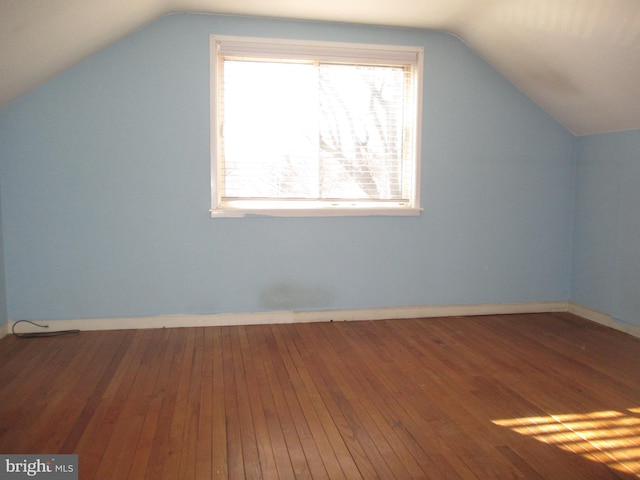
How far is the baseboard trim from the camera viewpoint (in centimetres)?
389

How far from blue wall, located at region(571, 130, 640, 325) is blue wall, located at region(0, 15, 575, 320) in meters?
0.15

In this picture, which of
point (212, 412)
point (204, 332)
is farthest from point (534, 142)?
point (212, 412)

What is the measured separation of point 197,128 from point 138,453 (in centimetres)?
257

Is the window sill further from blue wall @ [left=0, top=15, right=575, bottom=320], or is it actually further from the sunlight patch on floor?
the sunlight patch on floor

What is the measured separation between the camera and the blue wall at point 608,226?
12.7ft

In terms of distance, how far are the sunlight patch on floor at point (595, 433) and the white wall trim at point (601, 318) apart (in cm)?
151

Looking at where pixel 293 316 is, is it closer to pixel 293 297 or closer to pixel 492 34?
pixel 293 297

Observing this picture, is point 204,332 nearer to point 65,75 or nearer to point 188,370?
point 188,370

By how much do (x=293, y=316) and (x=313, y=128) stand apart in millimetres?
1638

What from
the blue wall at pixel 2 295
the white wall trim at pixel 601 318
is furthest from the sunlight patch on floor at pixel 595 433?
the blue wall at pixel 2 295

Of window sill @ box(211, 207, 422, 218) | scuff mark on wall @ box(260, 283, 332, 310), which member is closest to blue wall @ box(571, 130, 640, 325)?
window sill @ box(211, 207, 422, 218)

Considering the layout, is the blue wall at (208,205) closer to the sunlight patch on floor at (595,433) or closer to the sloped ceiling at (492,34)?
the sloped ceiling at (492,34)

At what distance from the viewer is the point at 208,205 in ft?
13.1

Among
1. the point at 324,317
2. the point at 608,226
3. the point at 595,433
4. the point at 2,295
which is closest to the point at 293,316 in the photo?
the point at 324,317
